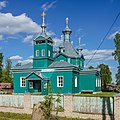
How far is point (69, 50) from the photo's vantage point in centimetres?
3350

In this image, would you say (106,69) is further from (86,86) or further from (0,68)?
(0,68)

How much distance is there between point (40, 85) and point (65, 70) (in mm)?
3905

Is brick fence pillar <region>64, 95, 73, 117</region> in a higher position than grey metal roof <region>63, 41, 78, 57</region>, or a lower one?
lower

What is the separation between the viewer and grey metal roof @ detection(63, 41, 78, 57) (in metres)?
32.8

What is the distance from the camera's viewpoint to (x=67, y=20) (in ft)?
117

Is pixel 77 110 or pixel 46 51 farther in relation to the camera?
pixel 46 51

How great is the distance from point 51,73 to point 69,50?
5.54 meters

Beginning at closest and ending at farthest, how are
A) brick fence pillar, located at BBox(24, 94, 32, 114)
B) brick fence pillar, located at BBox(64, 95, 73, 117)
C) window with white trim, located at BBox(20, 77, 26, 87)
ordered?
brick fence pillar, located at BBox(64, 95, 73, 117) < brick fence pillar, located at BBox(24, 94, 32, 114) < window with white trim, located at BBox(20, 77, 26, 87)

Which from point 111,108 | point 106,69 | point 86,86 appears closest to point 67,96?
point 111,108

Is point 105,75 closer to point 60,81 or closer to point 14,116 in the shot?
point 60,81

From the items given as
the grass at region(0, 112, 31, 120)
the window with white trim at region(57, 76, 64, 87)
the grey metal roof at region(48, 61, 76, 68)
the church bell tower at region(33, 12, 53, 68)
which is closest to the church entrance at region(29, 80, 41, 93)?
the church bell tower at region(33, 12, 53, 68)

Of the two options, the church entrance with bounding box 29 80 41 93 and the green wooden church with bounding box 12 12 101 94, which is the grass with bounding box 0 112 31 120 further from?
the church entrance with bounding box 29 80 41 93

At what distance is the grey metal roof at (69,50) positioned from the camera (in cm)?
3283

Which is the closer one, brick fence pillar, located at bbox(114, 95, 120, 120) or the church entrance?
brick fence pillar, located at bbox(114, 95, 120, 120)
